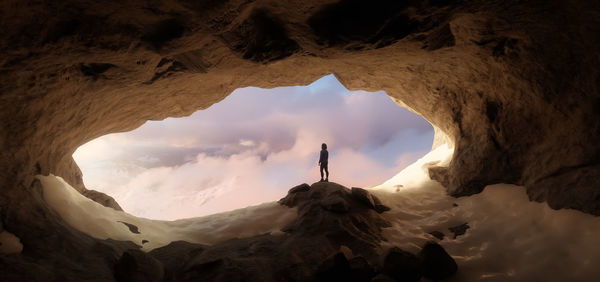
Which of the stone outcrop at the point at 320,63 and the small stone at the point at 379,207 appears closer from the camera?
the stone outcrop at the point at 320,63

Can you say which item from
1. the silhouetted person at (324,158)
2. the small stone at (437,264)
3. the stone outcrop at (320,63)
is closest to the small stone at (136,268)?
the stone outcrop at (320,63)

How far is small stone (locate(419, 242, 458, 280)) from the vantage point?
4129 mm

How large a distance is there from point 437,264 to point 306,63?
15.2 feet

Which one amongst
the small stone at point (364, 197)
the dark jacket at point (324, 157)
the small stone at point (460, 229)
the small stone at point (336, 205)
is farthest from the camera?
the dark jacket at point (324, 157)

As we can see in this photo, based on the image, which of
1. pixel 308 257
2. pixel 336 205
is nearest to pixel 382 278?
pixel 308 257

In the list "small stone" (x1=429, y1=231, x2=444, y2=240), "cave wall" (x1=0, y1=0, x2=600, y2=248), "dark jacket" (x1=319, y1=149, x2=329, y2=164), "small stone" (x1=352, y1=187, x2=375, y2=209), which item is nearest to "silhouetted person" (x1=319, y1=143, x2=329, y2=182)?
"dark jacket" (x1=319, y1=149, x2=329, y2=164)

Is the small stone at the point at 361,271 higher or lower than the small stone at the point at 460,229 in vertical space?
lower

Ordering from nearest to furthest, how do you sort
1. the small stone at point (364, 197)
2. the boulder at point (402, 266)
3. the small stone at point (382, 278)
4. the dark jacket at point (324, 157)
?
the small stone at point (382, 278) → the boulder at point (402, 266) → the small stone at point (364, 197) → the dark jacket at point (324, 157)

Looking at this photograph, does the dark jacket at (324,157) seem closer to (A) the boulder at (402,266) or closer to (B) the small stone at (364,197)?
(B) the small stone at (364,197)

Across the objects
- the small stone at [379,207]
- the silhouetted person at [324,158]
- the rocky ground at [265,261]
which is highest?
the silhouetted person at [324,158]

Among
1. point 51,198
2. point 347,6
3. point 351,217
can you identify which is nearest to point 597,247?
point 351,217

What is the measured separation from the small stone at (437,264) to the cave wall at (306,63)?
7.28ft

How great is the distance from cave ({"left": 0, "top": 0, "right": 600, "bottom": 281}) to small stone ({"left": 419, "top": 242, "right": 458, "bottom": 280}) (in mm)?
1297

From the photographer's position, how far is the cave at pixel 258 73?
341 centimetres
